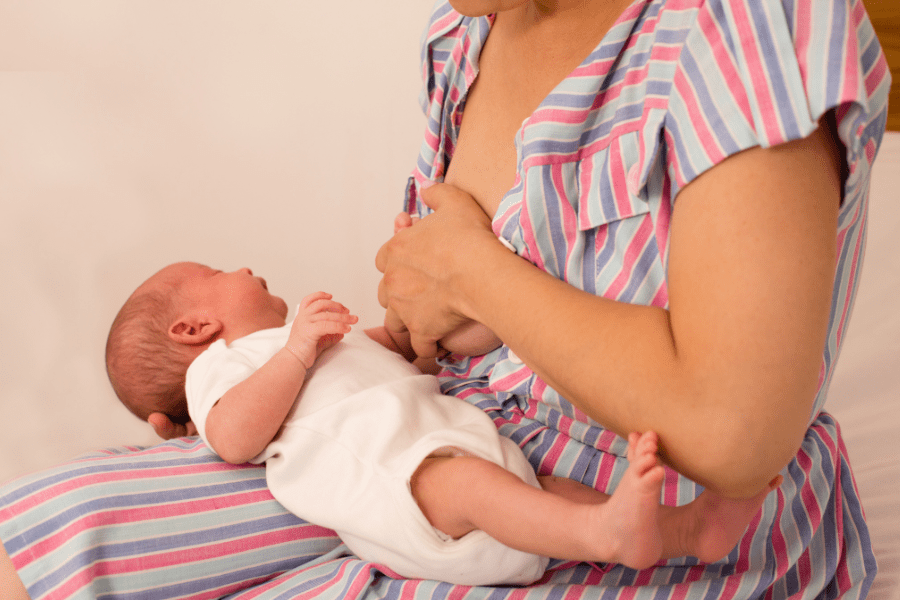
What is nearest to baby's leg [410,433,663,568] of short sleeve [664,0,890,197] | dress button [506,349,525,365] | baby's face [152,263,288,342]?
dress button [506,349,525,365]

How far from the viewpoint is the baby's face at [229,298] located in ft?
3.69

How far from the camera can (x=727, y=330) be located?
0.53 meters

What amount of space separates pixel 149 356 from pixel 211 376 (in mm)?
185

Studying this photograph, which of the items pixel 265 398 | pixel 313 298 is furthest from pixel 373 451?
pixel 313 298

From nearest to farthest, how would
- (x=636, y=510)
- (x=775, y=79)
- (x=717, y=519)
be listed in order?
(x=775, y=79) < (x=636, y=510) < (x=717, y=519)

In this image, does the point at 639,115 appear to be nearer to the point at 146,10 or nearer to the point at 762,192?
the point at 762,192

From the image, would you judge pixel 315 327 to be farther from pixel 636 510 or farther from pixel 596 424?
pixel 636 510

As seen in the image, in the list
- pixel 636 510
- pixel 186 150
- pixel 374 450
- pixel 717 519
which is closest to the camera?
pixel 636 510

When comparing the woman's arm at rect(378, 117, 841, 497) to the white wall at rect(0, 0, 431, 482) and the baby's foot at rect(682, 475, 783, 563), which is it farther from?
the white wall at rect(0, 0, 431, 482)

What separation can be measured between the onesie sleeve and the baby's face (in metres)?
0.08

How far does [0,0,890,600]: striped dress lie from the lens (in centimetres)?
54

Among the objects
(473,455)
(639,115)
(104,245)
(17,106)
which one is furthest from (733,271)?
(17,106)

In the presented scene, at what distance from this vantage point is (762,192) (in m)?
0.53

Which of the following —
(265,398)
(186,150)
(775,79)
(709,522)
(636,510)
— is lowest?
(709,522)
